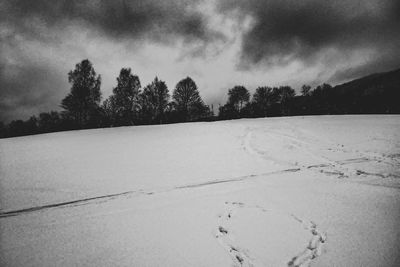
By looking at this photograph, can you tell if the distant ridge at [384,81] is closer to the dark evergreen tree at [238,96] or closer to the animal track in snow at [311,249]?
the dark evergreen tree at [238,96]

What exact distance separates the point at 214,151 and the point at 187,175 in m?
2.01

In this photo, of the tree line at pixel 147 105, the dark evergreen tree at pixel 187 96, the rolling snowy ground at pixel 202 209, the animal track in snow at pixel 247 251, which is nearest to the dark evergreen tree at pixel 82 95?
the tree line at pixel 147 105

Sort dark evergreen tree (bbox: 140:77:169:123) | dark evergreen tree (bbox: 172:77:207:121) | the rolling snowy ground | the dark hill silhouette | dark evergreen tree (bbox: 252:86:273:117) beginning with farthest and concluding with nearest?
dark evergreen tree (bbox: 252:86:273:117), dark evergreen tree (bbox: 172:77:207:121), dark evergreen tree (bbox: 140:77:169:123), the dark hill silhouette, the rolling snowy ground

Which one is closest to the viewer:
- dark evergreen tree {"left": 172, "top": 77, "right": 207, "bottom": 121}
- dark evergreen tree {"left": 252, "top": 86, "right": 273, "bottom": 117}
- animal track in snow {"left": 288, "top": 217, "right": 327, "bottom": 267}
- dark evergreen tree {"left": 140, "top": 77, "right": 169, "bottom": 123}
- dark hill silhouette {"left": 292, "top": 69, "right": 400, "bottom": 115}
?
animal track in snow {"left": 288, "top": 217, "right": 327, "bottom": 267}

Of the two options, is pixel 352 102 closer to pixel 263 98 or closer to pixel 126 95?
pixel 263 98

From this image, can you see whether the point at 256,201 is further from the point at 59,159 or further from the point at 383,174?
the point at 59,159

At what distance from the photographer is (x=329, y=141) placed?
274 inches

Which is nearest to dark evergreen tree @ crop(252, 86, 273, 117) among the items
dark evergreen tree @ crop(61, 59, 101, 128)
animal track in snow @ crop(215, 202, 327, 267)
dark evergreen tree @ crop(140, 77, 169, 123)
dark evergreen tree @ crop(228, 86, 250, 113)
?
dark evergreen tree @ crop(228, 86, 250, 113)

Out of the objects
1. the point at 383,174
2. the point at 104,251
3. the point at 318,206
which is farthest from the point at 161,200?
the point at 383,174

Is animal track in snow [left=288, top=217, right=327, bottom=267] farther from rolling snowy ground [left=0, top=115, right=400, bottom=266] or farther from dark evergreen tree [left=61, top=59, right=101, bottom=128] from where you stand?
dark evergreen tree [left=61, top=59, right=101, bottom=128]

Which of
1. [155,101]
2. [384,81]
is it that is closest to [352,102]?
[155,101]

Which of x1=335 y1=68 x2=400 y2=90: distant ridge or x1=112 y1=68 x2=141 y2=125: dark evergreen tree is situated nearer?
x1=112 y1=68 x2=141 y2=125: dark evergreen tree

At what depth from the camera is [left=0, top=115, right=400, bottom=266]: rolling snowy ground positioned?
2061 mm

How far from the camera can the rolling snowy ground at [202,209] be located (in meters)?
2.06
